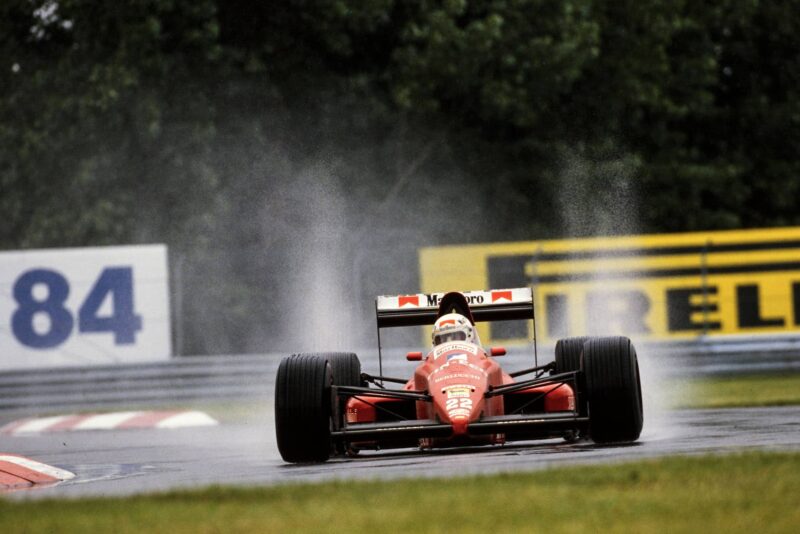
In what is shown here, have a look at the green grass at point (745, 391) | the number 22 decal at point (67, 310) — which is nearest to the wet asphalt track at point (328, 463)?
the green grass at point (745, 391)

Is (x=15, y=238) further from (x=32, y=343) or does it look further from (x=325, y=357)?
(x=325, y=357)

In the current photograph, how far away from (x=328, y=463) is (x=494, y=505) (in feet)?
12.2

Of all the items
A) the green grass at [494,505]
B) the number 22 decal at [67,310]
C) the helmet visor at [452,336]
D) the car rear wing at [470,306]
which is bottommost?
the green grass at [494,505]

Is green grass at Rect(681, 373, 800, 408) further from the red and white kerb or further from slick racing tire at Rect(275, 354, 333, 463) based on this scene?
slick racing tire at Rect(275, 354, 333, 463)

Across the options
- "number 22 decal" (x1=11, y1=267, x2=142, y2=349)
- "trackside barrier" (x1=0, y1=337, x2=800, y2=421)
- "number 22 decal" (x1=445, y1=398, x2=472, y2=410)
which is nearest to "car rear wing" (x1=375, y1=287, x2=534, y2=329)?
"number 22 decal" (x1=445, y1=398, x2=472, y2=410)

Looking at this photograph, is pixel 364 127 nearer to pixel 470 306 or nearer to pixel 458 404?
pixel 470 306

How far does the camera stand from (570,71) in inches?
1085

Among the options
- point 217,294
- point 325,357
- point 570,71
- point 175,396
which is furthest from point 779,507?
point 570,71

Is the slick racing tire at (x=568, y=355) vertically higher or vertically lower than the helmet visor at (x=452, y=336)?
lower

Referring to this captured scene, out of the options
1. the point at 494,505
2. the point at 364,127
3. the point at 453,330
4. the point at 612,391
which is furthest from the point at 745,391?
the point at 494,505

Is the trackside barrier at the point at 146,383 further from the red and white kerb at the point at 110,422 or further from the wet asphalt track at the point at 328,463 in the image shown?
the wet asphalt track at the point at 328,463

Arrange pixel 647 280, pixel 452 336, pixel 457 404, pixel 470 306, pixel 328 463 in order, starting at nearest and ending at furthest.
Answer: pixel 457 404 → pixel 328 463 → pixel 452 336 → pixel 470 306 → pixel 647 280

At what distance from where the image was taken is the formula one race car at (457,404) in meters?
10.2

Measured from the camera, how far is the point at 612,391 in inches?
404
